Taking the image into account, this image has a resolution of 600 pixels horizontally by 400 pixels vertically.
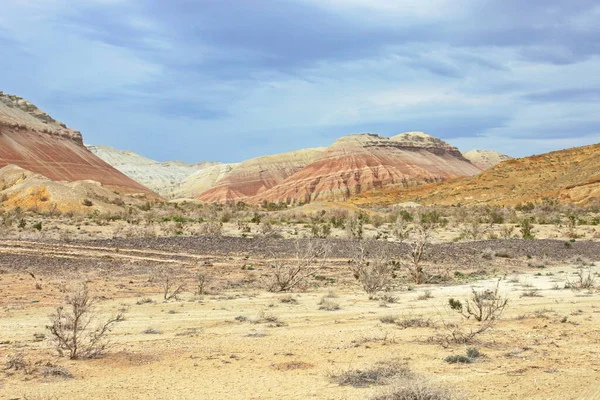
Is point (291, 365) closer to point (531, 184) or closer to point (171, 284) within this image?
point (171, 284)

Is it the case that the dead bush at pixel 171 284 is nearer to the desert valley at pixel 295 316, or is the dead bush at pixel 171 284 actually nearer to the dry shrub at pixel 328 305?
the desert valley at pixel 295 316

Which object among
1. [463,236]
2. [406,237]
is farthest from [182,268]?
[463,236]

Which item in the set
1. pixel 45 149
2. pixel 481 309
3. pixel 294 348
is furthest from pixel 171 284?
pixel 45 149

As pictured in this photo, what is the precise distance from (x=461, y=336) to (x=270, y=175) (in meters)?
163

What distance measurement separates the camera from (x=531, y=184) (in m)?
76.4

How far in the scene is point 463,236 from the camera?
108 ft

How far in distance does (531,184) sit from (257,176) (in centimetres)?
10333

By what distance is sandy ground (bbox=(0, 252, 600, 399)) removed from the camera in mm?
7191

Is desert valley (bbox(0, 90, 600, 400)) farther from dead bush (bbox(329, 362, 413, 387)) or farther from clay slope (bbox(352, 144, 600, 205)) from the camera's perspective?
clay slope (bbox(352, 144, 600, 205))

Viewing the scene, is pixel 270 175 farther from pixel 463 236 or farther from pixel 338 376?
pixel 338 376

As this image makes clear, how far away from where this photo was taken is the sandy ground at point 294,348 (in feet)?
23.6

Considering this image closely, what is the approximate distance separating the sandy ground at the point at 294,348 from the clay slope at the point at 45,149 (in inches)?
3809

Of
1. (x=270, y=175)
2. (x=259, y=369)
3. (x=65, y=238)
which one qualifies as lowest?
(x=259, y=369)

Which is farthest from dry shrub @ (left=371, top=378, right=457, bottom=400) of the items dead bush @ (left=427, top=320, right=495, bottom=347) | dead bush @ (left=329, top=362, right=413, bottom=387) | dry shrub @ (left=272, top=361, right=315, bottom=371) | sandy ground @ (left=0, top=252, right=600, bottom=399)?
dead bush @ (left=427, top=320, right=495, bottom=347)
